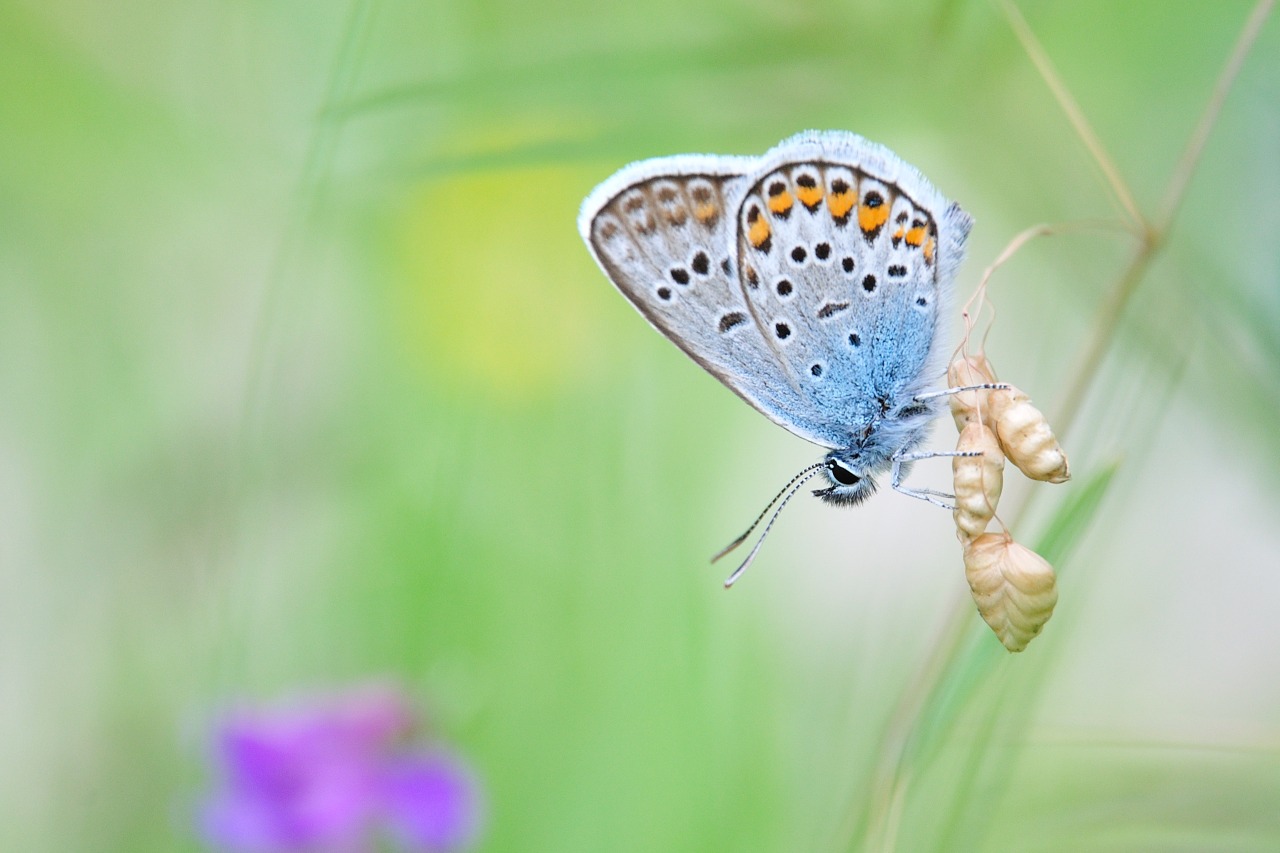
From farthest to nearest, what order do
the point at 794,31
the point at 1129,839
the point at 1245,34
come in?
the point at 794,31, the point at 1129,839, the point at 1245,34

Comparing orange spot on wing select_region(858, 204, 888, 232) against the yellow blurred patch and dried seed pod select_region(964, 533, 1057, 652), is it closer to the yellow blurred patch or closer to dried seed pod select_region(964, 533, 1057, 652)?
dried seed pod select_region(964, 533, 1057, 652)

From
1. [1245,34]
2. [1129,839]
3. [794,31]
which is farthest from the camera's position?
[794,31]

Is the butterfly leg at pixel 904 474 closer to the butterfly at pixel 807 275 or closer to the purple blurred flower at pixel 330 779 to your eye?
the butterfly at pixel 807 275

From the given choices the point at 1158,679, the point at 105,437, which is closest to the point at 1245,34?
the point at 1158,679

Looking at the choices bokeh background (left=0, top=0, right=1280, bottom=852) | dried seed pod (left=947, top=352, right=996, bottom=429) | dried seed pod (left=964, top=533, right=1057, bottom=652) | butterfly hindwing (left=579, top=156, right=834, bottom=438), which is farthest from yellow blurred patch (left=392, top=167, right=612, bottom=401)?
dried seed pod (left=964, top=533, right=1057, bottom=652)

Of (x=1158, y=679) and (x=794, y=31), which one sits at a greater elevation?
(x=794, y=31)

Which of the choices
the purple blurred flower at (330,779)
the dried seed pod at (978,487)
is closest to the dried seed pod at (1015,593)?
the dried seed pod at (978,487)

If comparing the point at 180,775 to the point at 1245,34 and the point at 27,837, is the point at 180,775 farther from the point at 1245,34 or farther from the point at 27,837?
the point at 1245,34
